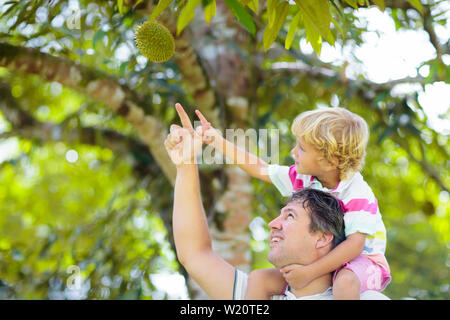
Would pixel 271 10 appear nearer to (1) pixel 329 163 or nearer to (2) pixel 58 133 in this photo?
(1) pixel 329 163

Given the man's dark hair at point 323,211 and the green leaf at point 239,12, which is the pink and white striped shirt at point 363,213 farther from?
the green leaf at point 239,12

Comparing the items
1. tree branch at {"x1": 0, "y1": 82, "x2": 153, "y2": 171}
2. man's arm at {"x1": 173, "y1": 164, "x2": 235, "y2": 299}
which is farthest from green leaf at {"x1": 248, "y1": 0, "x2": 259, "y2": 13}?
tree branch at {"x1": 0, "y1": 82, "x2": 153, "y2": 171}

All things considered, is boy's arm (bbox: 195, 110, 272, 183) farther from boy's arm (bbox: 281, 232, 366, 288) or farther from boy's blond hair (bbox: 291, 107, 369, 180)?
boy's arm (bbox: 281, 232, 366, 288)

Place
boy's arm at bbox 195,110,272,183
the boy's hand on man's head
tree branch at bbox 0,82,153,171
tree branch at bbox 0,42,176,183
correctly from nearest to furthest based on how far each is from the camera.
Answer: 1. the boy's hand on man's head
2. boy's arm at bbox 195,110,272,183
3. tree branch at bbox 0,42,176,183
4. tree branch at bbox 0,82,153,171

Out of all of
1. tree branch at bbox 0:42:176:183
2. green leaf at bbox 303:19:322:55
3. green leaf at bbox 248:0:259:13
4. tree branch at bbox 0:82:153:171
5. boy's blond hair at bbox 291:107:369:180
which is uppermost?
green leaf at bbox 248:0:259:13

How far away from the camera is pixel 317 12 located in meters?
1.02

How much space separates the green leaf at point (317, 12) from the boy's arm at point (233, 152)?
476 mm

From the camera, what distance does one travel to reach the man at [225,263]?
117 cm

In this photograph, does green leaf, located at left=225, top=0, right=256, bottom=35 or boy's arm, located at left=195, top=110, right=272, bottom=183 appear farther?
boy's arm, located at left=195, top=110, right=272, bottom=183

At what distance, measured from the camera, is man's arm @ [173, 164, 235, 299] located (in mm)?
1197

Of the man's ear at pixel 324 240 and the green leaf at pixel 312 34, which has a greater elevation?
the green leaf at pixel 312 34

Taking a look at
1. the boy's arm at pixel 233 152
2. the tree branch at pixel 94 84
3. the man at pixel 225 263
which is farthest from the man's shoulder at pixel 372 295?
the tree branch at pixel 94 84

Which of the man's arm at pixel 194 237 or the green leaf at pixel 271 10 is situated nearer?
the green leaf at pixel 271 10
